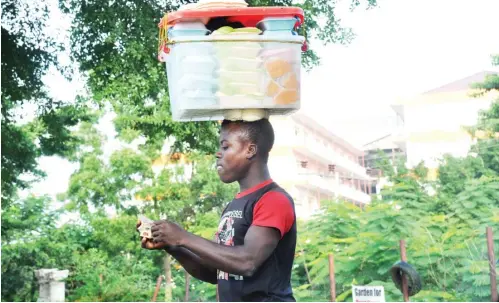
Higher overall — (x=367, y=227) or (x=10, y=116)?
(x=10, y=116)

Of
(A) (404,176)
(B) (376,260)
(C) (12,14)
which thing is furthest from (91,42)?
(A) (404,176)

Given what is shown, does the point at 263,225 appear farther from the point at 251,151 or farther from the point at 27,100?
the point at 27,100

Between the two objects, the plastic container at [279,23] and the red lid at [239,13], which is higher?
the red lid at [239,13]

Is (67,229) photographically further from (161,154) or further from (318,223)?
(318,223)

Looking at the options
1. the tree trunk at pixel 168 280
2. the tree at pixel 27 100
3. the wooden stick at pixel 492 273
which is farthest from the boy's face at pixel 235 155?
the tree trunk at pixel 168 280

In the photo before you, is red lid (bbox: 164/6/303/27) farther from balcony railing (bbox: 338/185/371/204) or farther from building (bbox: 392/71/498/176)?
balcony railing (bbox: 338/185/371/204)

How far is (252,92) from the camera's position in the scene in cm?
154

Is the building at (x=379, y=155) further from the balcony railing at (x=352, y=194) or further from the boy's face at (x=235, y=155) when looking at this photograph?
the boy's face at (x=235, y=155)

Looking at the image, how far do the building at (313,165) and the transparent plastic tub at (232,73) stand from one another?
7.56 meters

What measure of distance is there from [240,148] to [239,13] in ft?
0.76

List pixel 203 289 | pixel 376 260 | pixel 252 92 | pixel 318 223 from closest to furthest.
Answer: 1. pixel 252 92
2. pixel 376 260
3. pixel 318 223
4. pixel 203 289

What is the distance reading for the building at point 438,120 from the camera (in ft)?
31.4

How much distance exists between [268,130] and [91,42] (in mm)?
5362

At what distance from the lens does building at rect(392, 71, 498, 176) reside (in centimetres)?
957
